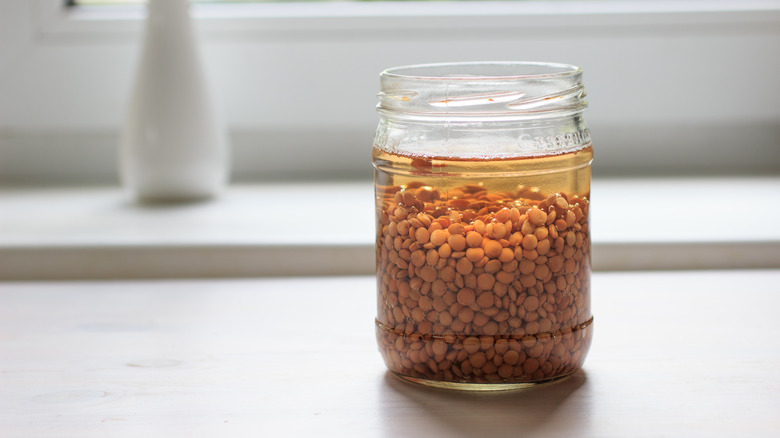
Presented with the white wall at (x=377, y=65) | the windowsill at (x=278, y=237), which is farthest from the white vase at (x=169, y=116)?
the white wall at (x=377, y=65)

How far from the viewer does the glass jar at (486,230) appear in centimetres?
49

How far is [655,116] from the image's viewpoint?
1169 millimetres

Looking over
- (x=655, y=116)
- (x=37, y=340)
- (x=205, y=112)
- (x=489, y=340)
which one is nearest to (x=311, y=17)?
(x=205, y=112)

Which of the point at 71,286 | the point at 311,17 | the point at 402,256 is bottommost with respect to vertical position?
the point at 71,286

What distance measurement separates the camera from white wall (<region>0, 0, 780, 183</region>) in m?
1.14

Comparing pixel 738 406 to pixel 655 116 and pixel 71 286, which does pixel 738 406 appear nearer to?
pixel 71 286

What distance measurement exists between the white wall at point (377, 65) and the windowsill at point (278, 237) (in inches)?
7.0

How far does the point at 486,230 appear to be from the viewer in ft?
1.61

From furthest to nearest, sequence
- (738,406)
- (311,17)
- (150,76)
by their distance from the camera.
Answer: (311,17) → (150,76) → (738,406)

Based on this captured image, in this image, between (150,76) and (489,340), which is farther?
(150,76)

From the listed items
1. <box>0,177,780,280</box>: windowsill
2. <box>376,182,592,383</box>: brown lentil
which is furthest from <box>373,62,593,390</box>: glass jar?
<box>0,177,780,280</box>: windowsill

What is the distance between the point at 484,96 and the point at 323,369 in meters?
0.21

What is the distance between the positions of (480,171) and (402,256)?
7 cm

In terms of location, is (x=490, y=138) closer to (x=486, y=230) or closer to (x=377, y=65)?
(x=486, y=230)
